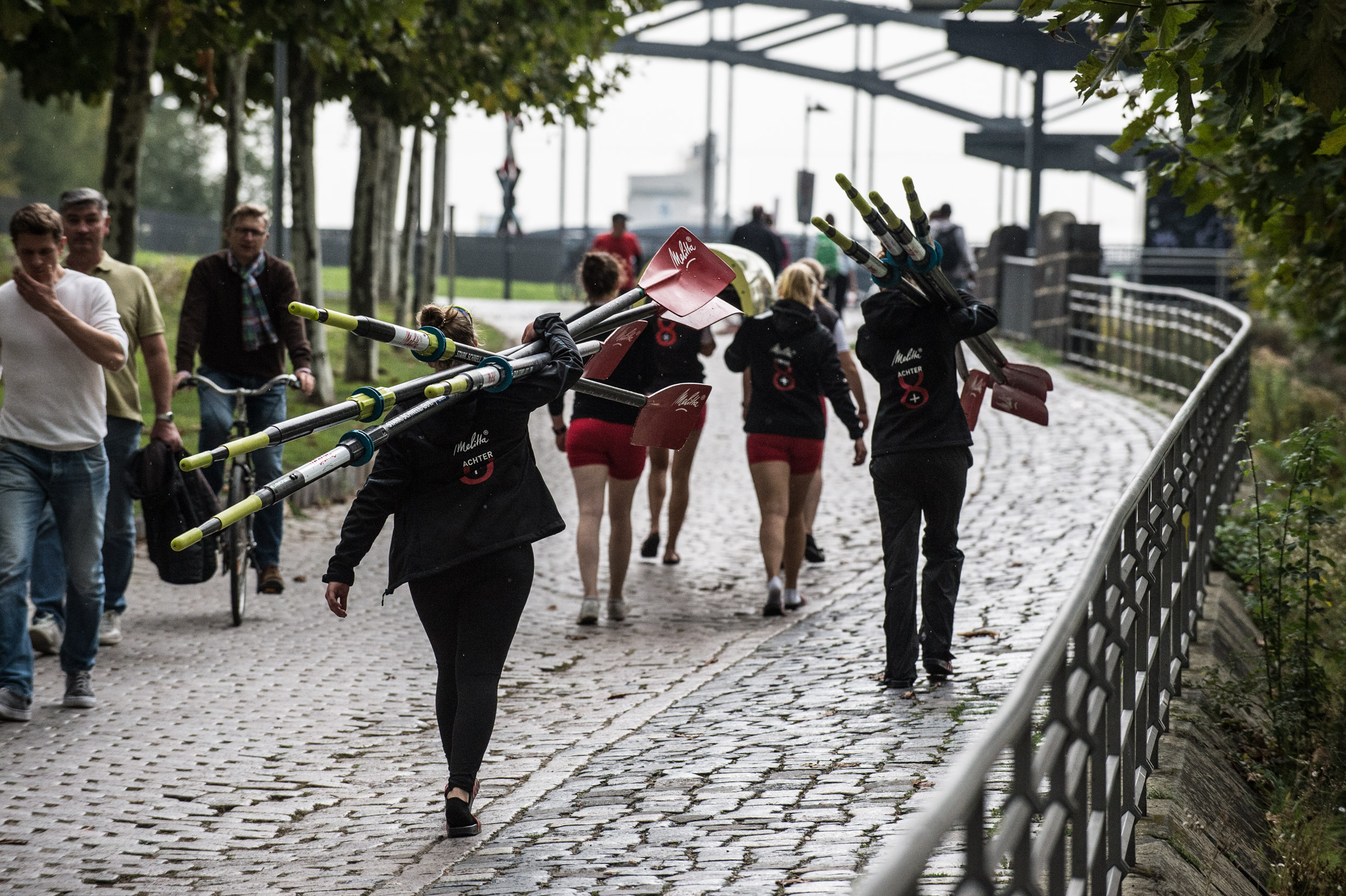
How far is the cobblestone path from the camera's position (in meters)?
5.02

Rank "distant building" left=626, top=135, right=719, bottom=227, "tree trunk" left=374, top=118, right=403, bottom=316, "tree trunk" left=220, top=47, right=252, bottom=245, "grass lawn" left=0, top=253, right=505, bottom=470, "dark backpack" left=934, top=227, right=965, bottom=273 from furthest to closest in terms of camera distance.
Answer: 1. "distant building" left=626, top=135, right=719, bottom=227
2. "tree trunk" left=374, top=118, right=403, bottom=316
3. "dark backpack" left=934, top=227, right=965, bottom=273
4. "tree trunk" left=220, top=47, right=252, bottom=245
5. "grass lawn" left=0, top=253, right=505, bottom=470

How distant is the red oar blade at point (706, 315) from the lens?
621 cm

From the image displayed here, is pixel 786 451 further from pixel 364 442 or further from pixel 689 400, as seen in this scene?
pixel 364 442

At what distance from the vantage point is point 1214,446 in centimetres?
843

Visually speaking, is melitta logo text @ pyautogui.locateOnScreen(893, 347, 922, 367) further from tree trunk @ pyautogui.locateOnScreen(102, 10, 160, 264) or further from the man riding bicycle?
tree trunk @ pyautogui.locateOnScreen(102, 10, 160, 264)

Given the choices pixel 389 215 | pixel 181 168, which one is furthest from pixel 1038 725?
pixel 181 168

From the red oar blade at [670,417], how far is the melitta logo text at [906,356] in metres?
0.84

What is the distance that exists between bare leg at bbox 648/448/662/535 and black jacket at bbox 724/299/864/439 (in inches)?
65.0

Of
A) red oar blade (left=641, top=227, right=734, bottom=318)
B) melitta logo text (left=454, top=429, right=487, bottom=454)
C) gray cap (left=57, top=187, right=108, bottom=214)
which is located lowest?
melitta logo text (left=454, top=429, right=487, bottom=454)

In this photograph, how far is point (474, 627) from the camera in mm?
5367

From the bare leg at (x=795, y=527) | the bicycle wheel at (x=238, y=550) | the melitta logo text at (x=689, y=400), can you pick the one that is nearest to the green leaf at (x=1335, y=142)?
the melitta logo text at (x=689, y=400)

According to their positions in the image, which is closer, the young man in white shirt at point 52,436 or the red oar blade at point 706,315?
the red oar blade at point 706,315

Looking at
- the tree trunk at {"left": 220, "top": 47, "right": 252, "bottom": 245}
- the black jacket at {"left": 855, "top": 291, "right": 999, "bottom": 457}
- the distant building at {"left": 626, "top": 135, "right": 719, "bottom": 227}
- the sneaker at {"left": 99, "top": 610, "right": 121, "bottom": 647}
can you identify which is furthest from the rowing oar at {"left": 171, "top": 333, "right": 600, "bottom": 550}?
the distant building at {"left": 626, "top": 135, "right": 719, "bottom": 227}

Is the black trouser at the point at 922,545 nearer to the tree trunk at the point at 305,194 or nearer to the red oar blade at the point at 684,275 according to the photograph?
the red oar blade at the point at 684,275
